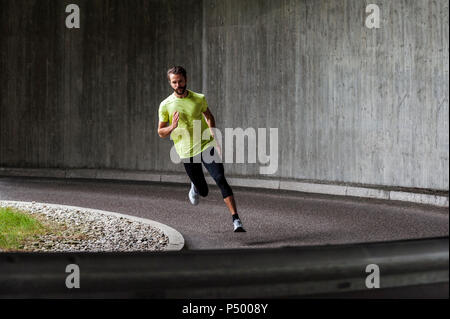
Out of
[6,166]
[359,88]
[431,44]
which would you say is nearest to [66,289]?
[431,44]

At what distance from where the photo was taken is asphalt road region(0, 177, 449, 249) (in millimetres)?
9148

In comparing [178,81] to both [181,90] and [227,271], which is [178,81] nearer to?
[181,90]

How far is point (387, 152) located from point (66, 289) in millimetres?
Answer: 9530

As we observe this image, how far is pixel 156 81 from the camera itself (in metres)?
17.8

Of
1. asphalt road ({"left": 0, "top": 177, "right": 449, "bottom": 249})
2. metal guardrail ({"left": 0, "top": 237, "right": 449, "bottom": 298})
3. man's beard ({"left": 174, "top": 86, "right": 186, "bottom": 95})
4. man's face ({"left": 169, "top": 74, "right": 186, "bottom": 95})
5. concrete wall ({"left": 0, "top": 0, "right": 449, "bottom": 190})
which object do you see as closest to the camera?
metal guardrail ({"left": 0, "top": 237, "right": 449, "bottom": 298})

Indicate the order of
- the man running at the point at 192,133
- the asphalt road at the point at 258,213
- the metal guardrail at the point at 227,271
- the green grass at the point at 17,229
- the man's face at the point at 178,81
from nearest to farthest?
the metal guardrail at the point at 227,271 → the man's face at the point at 178,81 → the man running at the point at 192,133 → the green grass at the point at 17,229 → the asphalt road at the point at 258,213

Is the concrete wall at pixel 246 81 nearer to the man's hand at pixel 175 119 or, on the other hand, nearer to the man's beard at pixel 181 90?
the man's beard at pixel 181 90

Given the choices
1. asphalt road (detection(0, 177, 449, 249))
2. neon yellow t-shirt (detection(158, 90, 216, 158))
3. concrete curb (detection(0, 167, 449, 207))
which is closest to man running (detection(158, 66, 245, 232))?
neon yellow t-shirt (detection(158, 90, 216, 158))

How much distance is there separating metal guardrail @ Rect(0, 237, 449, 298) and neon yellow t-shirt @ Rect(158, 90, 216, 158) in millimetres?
3955

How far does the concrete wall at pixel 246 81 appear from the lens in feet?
42.4

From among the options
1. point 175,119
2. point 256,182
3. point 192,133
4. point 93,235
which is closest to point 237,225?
point 192,133

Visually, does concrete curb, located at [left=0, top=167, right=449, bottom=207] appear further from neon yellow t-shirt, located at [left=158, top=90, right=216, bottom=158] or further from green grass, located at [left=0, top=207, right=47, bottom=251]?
green grass, located at [left=0, top=207, right=47, bottom=251]

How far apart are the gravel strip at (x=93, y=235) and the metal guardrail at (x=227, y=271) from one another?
3.63 m

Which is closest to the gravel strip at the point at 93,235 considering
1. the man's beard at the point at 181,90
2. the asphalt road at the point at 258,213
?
the asphalt road at the point at 258,213
